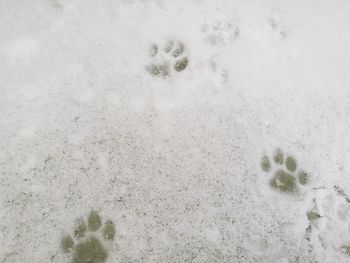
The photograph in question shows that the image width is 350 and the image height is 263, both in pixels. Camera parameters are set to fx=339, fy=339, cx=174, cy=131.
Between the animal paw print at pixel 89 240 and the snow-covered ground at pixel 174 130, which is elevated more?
the snow-covered ground at pixel 174 130

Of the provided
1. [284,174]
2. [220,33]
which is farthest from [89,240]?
[220,33]

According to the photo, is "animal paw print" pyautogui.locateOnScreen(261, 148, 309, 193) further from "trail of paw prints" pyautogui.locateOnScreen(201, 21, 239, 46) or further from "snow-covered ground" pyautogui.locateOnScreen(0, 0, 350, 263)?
"trail of paw prints" pyautogui.locateOnScreen(201, 21, 239, 46)

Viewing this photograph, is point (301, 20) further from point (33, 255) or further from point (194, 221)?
point (33, 255)

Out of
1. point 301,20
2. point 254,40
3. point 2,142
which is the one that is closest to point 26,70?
point 2,142

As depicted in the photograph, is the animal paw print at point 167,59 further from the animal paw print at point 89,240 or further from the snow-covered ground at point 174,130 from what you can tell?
the animal paw print at point 89,240

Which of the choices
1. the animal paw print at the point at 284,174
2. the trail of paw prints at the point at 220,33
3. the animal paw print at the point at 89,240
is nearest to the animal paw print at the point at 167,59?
the trail of paw prints at the point at 220,33

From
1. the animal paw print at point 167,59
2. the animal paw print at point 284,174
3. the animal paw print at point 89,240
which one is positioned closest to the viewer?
the animal paw print at point 89,240

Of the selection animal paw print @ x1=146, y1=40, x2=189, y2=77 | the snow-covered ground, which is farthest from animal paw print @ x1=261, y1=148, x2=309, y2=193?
animal paw print @ x1=146, y1=40, x2=189, y2=77
